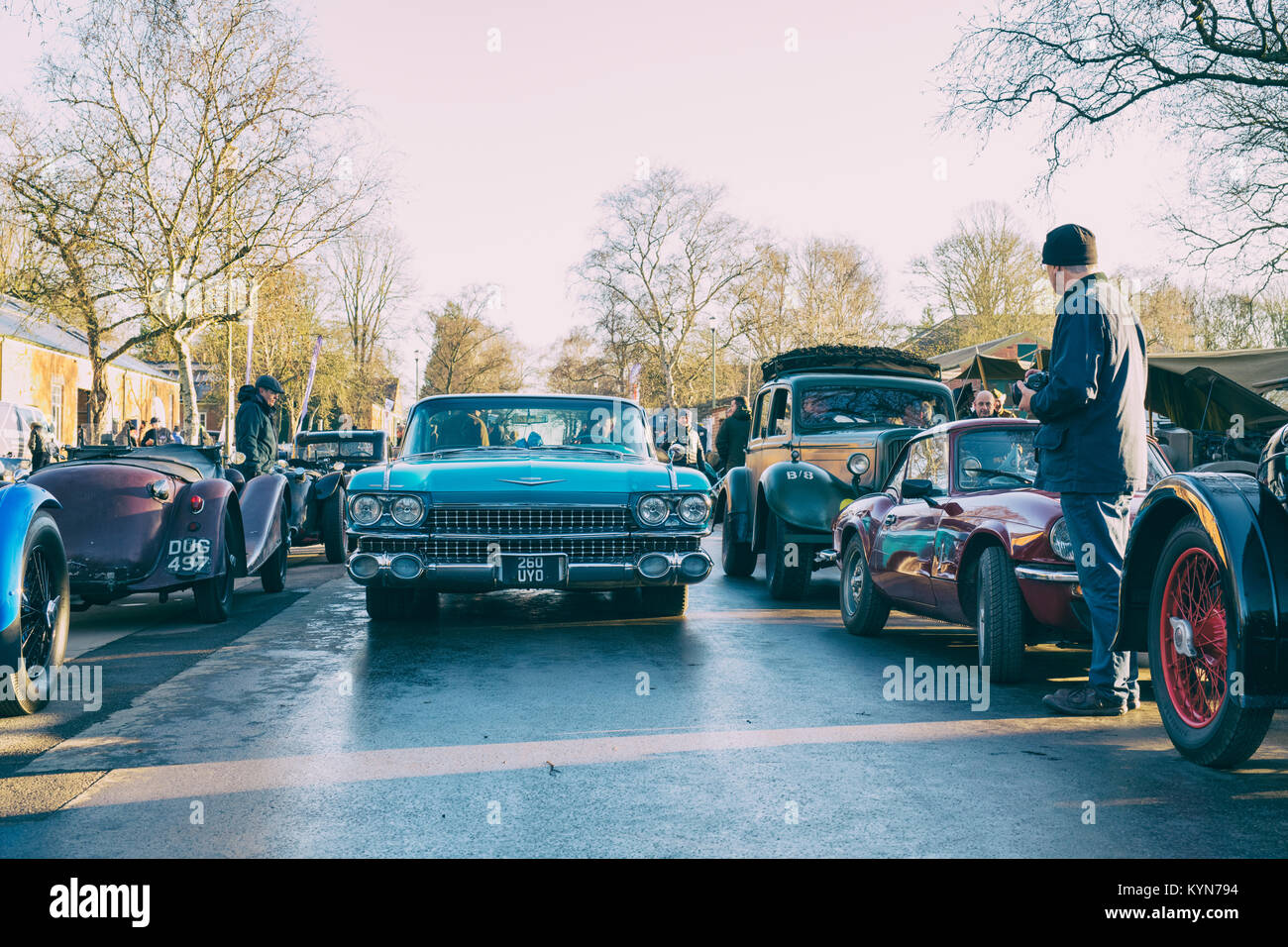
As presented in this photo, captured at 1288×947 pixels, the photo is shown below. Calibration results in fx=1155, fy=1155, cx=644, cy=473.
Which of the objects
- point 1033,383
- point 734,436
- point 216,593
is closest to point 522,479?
point 216,593

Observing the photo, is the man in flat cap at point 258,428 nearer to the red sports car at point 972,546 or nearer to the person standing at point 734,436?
the red sports car at point 972,546

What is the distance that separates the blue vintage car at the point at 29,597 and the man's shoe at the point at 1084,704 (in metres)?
4.58

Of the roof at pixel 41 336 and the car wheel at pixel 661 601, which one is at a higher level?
the roof at pixel 41 336

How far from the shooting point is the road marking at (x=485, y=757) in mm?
4055

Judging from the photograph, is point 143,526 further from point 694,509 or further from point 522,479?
point 694,509

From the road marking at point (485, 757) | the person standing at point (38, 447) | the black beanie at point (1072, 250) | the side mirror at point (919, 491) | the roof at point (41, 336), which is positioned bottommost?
the road marking at point (485, 757)

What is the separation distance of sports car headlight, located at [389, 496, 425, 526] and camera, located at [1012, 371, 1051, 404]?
360 centimetres

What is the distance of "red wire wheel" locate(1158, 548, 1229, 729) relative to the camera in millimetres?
4305

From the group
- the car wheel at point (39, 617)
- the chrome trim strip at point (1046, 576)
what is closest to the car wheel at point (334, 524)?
the car wheel at point (39, 617)

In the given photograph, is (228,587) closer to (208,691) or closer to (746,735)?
(208,691)

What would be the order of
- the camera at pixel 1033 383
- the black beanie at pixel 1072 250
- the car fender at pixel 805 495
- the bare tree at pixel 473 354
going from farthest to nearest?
the bare tree at pixel 473 354, the car fender at pixel 805 495, the black beanie at pixel 1072 250, the camera at pixel 1033 383

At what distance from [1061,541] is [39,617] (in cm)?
483

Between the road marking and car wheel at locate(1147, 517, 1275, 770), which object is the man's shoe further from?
car wheel at locate(1147, 517, 1275, 770)

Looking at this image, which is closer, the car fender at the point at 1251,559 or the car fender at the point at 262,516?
the car fender at the point at 1251,559
